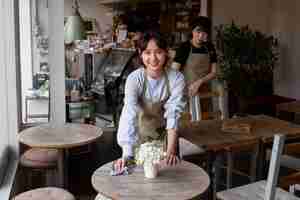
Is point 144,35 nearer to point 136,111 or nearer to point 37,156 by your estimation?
point 136,111

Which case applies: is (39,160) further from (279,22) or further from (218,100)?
(279,22)

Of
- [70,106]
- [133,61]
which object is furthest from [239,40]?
[70,106]

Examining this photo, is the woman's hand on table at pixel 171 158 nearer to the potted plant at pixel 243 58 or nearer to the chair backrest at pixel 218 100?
the chair backrest at pixel 218 100

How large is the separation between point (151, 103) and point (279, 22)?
476cm

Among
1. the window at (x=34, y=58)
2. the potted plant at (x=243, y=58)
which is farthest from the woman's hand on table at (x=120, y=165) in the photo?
the potted plant at (x=243, y=58)

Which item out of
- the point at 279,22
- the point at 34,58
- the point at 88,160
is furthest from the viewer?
the point at 279,22

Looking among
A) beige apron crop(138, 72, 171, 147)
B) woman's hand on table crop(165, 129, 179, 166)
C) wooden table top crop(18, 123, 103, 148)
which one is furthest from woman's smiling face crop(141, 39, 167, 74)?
wooden table top crop(18, 123, 103, 148)

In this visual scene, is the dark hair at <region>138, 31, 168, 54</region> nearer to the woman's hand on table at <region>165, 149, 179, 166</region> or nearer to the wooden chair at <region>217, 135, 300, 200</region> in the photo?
the woman's hand on table at <region>165, 149, 179, 166</region>

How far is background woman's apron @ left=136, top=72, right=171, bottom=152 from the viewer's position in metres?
2.38

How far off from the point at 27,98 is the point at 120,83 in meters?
1.01

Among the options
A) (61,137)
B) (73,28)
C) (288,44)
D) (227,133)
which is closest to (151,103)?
(227,133)

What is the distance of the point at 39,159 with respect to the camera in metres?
3.35

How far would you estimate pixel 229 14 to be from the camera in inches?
253

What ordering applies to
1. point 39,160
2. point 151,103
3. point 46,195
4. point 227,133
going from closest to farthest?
point 151,103, point 46,195, point 227,133, point 39,160
